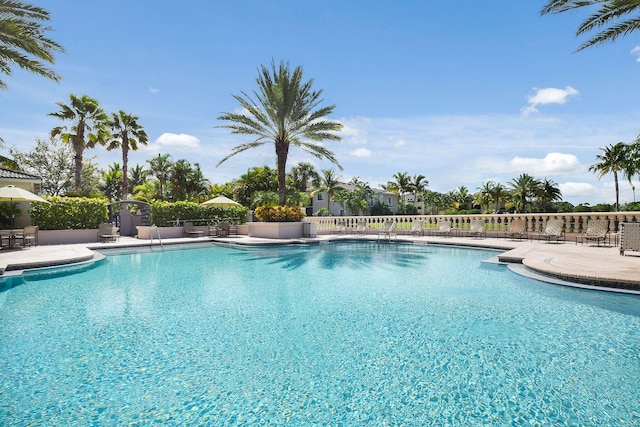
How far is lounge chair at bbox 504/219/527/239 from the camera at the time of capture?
15.5 metres

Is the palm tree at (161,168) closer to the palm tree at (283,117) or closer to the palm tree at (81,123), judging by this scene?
the palm tree at (81,123)

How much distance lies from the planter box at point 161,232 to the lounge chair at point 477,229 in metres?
17.7

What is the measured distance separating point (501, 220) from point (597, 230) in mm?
4512

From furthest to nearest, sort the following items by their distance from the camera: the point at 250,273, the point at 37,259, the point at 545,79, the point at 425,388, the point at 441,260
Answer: the point at 545,79 < the point at 441,260 < the point at 37,259 < the point at 250,273 < the point at 425,388

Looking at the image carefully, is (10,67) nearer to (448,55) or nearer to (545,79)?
(448,55)

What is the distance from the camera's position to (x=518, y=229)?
15.7 meters

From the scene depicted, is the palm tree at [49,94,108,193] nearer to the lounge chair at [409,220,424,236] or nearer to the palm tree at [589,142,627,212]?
the lounge chair at [409,220,424,236]

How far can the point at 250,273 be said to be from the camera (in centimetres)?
1015

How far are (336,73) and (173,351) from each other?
52.4ft

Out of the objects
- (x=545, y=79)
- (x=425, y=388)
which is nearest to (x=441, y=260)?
(x=425, y=388)

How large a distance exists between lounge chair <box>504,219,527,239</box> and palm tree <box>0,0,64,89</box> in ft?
66.2

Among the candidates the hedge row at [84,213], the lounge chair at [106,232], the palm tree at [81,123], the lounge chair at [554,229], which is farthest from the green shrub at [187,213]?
the lounge chair at [554,229]

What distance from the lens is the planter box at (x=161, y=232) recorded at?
19.2 meters

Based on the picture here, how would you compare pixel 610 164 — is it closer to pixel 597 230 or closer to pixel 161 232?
pixel 597 230
